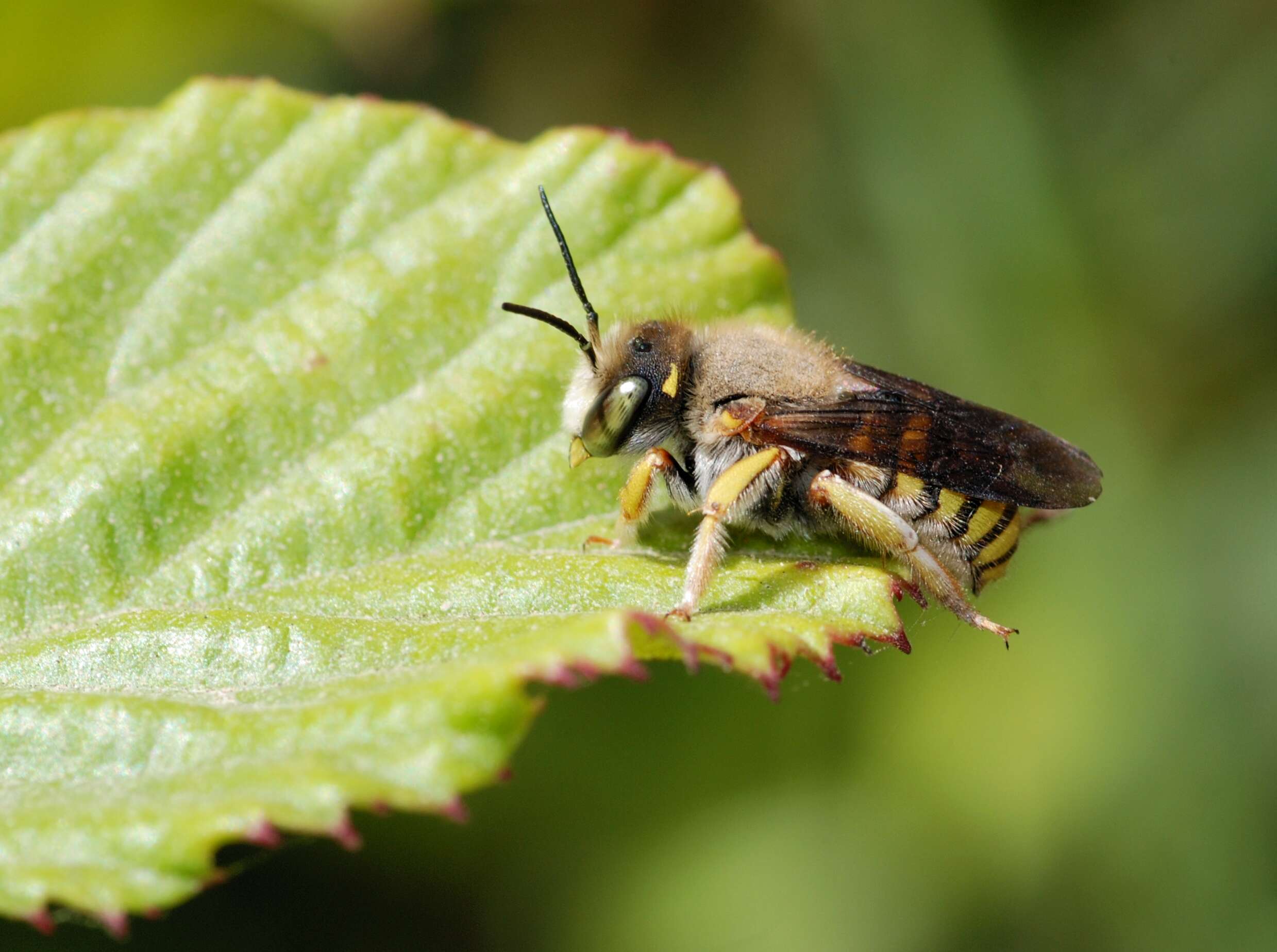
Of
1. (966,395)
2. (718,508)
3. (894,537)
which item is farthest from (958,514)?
(966,395)

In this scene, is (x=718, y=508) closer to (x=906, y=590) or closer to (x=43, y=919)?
(x=906, y=590)

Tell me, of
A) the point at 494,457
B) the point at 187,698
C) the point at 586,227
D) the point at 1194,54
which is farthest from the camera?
the point at 1194,54

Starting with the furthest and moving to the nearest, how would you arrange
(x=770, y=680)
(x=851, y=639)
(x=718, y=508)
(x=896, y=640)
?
(x=718, y=508)
(x=896, y=640)
(x=851, y=639)
(x=770, y=680)

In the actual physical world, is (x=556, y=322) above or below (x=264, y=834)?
above

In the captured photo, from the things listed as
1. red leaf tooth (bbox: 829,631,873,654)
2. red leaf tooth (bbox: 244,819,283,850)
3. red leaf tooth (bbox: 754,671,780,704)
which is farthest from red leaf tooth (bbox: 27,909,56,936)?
red leaf tooth (bbox: 829,631,873,654)

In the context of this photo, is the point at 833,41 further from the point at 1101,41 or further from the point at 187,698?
the point at 187,698

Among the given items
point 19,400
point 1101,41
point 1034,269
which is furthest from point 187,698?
point 1101,41

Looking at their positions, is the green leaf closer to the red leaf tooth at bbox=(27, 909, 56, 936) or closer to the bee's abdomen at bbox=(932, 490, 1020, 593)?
the red leaf tooth at bbox=(27, 909, 56, 936)
